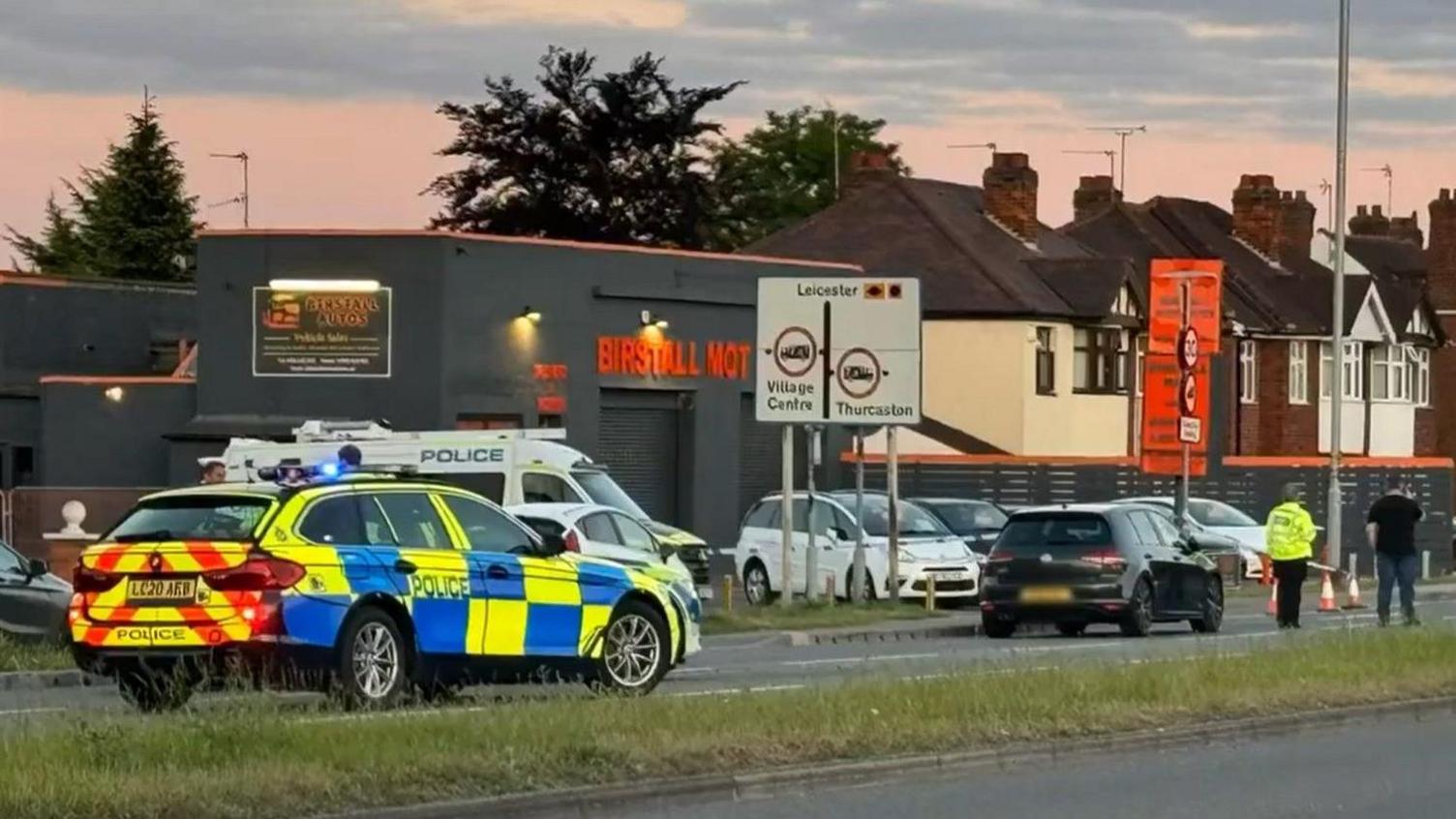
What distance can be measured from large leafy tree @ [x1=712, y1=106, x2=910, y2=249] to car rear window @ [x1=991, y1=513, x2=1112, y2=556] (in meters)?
68.9

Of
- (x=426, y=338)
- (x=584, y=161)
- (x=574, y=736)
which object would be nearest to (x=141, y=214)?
(x=584, y=161)

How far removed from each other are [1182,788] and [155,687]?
6374 millimetres

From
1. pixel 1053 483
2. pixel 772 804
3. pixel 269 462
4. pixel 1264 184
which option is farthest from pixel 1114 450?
pixel 772 804

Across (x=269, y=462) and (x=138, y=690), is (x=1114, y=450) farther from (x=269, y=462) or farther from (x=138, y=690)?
(x=138, y=690)

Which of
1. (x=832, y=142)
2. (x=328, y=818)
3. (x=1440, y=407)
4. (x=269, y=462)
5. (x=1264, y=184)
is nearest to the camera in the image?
(x=328, y=818)

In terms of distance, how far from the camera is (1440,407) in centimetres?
8462

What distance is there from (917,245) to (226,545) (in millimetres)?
44967

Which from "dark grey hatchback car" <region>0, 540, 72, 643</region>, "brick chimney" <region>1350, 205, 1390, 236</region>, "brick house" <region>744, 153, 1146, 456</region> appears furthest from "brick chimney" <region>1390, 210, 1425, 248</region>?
"dark grey hatchback car" <region>0, 540, 72, 643</region>

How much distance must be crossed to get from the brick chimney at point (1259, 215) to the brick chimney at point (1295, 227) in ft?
0.83

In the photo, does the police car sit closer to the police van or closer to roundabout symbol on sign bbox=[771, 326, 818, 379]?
the police van

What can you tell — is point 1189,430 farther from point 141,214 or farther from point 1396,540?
point 141,214

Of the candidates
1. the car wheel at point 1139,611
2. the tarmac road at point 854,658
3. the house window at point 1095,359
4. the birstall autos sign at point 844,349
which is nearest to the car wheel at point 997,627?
the tarmac road at point 854,658

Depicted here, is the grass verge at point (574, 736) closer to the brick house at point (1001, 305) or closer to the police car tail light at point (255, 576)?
the police car tail light at point (255, 576)

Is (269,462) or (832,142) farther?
(832,142)
